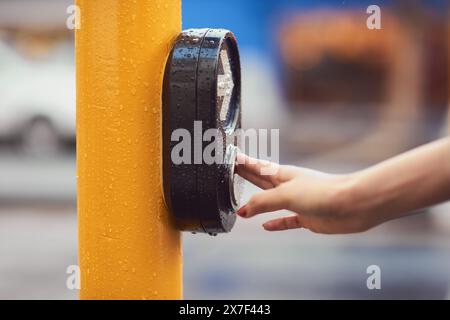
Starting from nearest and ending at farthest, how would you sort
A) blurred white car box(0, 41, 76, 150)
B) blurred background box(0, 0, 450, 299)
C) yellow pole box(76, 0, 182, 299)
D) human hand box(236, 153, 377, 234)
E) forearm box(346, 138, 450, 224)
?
forearm box(346, 138, 450, 224) → human hand box(236, 153, 377, 234) → yellow pole box(76, 0, 182, 299) → blurred background box(0, 0, 450, 299) → blurred white car box(0, 41, 76, 150)

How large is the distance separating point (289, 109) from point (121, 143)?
419 inches

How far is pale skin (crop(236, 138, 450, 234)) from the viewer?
1.04 metres

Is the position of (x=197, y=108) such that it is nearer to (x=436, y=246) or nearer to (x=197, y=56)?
(x=197, y=56)

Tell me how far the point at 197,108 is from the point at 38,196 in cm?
714

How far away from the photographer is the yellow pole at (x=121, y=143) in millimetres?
1294

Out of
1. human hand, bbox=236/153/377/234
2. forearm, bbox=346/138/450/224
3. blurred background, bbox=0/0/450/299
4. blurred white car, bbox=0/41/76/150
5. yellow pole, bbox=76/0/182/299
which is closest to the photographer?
forearm, bbox=346/138/450/224

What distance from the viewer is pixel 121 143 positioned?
130 centimetres

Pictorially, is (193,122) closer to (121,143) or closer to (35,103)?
(121,143)

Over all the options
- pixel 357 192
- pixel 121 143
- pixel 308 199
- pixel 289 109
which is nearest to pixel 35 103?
pixel 289 109

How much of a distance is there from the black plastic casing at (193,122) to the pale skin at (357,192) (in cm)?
8

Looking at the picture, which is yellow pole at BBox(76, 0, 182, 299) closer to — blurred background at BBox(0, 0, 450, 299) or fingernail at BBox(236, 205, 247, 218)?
fingernail at BBox(236, 205, 247, 218)

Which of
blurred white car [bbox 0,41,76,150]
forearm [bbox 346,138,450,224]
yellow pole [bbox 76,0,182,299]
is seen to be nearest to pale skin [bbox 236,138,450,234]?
forearm [bbox 346,138,450,224]

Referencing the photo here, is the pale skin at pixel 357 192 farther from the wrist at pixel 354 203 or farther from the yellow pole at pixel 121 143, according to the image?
the yellow pole at pixel 121 143
